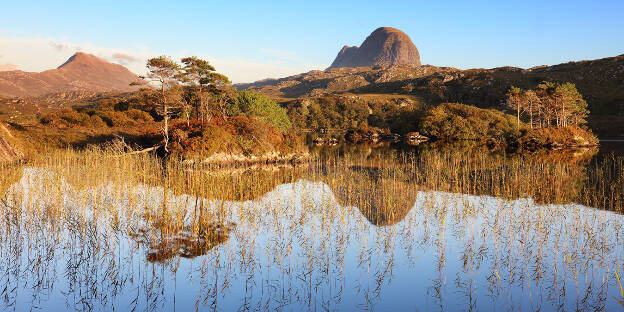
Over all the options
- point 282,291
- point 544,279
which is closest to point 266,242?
point 282,291

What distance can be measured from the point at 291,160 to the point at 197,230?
23028 mm

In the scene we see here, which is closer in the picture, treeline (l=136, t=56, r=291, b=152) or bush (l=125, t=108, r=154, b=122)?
treeline (l=136, t=56, r=291, b=152)

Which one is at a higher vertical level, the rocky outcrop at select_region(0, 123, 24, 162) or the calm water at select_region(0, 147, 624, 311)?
the rocky outcrop at select_region(0, 123, 24, 162)

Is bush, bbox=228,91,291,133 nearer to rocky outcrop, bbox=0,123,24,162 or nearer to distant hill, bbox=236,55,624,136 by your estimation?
rocky outcrop, bbox=0,123,24,162

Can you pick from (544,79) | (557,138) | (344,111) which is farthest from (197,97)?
(544,79)

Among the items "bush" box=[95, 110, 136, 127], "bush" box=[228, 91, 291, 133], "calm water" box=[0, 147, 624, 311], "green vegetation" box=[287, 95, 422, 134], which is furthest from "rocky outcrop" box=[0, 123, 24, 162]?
"green vegetation" box=[287, 95, 422, 134]

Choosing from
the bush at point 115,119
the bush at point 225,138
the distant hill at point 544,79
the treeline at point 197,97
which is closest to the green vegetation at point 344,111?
the distant hill at point 544,79

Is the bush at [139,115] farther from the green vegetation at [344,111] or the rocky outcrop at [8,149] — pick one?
the green vegetation at [344,111]

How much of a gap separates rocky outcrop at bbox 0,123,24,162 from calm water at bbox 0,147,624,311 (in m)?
11.8

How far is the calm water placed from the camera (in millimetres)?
7309

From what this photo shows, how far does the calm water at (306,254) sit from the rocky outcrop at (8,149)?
11.8 metres

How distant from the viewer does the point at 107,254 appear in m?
8.96

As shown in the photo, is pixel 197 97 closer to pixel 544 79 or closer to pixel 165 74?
pixel 165 74

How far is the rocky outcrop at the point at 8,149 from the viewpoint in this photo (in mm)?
24366
